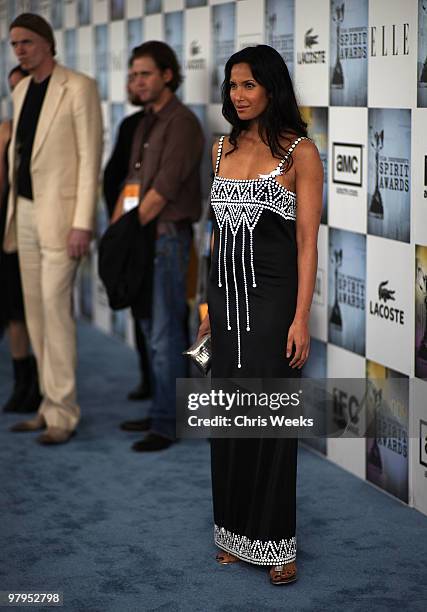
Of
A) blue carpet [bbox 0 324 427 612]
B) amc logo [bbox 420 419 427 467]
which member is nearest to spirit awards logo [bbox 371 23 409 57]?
amc logo [bbox 420 419 427 467]

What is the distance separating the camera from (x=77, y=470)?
13.0 ft

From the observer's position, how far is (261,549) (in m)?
2.98

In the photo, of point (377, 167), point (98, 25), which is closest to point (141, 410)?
point (377, 167)

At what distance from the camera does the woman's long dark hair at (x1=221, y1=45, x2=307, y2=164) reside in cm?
278

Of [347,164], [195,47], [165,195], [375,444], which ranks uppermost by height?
[195,47]

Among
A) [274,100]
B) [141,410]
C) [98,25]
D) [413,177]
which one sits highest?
[98,25]

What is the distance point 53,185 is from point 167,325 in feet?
2.21

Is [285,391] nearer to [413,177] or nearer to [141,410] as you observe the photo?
[413,177]

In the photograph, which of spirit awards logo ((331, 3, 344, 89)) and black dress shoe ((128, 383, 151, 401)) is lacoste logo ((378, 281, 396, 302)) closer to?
spirit awards logo ((331, 3, 344, 89))

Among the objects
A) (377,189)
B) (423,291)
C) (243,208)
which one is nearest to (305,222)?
(243,208)

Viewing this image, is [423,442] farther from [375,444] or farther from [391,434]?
[375,444]

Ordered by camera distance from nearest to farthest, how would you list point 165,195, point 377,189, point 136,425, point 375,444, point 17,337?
1. point 377,189
2. point 375,444
3. point 165,195
4. point 136,425
5. point 17,337

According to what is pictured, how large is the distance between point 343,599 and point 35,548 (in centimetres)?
93

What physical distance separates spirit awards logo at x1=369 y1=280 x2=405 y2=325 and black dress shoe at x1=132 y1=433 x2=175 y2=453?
3.39ft
